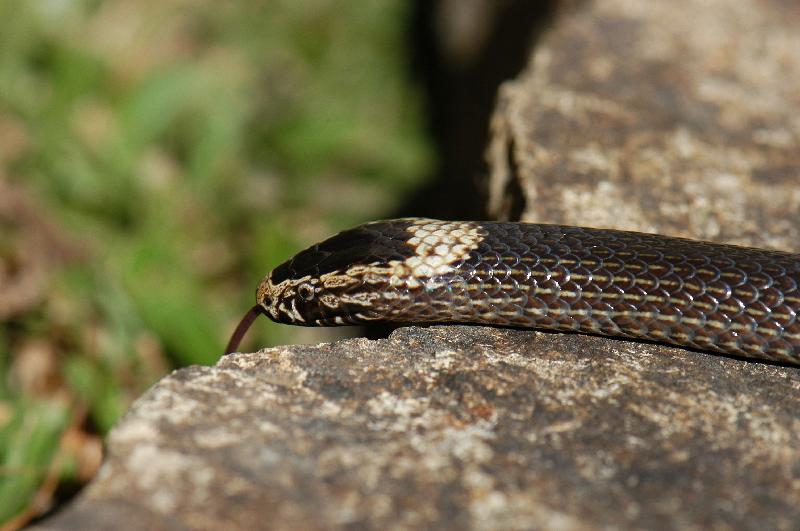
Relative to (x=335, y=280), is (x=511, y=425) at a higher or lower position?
lower

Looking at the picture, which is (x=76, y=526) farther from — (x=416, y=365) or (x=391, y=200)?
(x=391, y=200)

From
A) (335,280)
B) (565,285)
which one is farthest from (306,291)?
(565,285)

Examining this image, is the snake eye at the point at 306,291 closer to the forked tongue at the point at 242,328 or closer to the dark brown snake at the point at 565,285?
the dark brown snake at the point at 565,285

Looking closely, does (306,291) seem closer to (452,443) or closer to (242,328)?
(242,328)

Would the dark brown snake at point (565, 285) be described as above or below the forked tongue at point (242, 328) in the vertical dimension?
above

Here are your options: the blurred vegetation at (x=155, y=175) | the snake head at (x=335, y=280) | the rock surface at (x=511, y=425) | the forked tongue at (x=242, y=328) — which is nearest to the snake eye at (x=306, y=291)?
the snake head at (x=335, y=280)

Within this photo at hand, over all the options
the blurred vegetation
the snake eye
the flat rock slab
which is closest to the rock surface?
the flat rock slab
